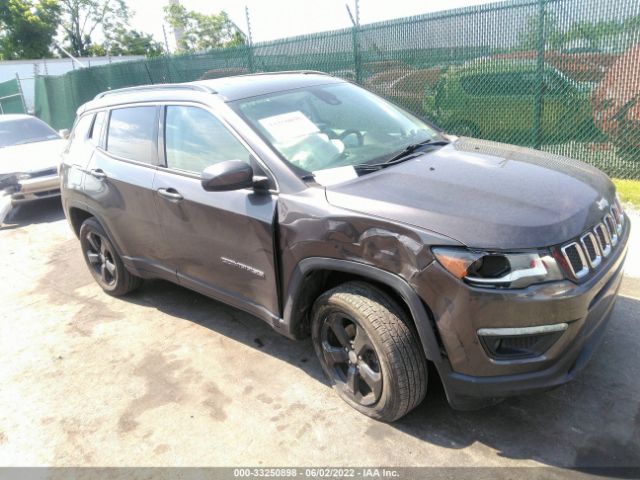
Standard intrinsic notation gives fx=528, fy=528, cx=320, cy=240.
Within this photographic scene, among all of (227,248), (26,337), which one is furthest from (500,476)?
(26,337)

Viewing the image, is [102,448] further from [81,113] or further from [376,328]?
[81,113]

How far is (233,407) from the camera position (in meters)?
3.15

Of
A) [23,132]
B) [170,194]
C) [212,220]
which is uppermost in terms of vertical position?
[23,132]

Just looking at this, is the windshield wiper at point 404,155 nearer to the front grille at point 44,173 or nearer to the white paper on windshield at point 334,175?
the white paper on windshield at point 334,175

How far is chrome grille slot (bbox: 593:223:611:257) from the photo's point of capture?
8.58 feet

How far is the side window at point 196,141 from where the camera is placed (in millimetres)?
Result: 3287

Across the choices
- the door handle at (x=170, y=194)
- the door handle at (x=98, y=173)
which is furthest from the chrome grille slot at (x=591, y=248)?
the door handle at (x=98, y=173)

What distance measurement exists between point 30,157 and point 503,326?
28.4ft

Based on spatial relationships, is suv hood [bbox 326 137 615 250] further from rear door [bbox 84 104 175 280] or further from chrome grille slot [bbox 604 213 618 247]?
rear door [bbox 84 104 175 280]

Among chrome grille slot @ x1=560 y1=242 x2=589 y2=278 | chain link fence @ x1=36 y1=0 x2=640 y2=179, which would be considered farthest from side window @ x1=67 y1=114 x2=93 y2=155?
chain link fence @ x1=36 y1=0 x2=640 y2=179

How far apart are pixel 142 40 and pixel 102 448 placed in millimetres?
60881

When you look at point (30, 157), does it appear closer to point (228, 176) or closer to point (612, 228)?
point (228, 176)

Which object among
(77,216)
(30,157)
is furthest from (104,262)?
(30,157)

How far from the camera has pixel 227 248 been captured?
3299 millimetres
